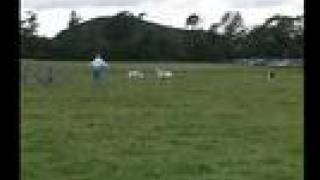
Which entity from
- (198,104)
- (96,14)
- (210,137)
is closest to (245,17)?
(96,14)

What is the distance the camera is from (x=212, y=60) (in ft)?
4.26

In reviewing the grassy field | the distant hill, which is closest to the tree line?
the distant hill

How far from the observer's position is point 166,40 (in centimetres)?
129

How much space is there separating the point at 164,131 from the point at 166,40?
2133 millimetres

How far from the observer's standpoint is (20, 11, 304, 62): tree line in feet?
4.11

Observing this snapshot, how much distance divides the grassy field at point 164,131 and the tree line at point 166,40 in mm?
292

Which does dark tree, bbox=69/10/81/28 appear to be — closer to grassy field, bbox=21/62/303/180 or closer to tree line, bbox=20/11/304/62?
tree line, bbox=20/11/304/62

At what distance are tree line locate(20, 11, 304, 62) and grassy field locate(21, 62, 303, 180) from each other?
0.29 metres

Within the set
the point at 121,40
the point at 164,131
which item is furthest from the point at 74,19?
the point at 164,131

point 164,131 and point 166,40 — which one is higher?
point 166,40

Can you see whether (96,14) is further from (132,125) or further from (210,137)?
(132,125)

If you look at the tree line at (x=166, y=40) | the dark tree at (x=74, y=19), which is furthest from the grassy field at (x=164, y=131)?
the dark tree at (x=74, y=19)

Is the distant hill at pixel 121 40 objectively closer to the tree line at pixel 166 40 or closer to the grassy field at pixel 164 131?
the tree line at pixel 166 40

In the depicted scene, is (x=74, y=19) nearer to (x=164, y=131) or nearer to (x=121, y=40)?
(x=121, y=40)
